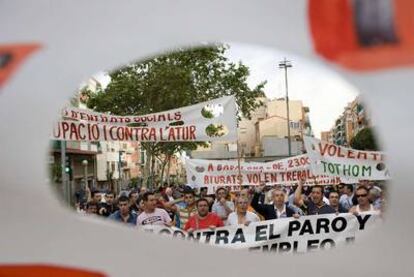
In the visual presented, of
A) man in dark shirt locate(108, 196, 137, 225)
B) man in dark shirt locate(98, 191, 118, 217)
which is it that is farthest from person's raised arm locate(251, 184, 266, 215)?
man in dark shirt locate(98, 191, 118, 217)

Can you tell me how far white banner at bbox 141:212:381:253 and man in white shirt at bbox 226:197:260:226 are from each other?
0.06m

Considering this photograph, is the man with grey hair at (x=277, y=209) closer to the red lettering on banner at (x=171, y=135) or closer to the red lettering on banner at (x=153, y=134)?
the red lettering on banner at (x=171, y=135)

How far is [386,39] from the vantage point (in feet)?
5.09

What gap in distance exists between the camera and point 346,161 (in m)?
4.80

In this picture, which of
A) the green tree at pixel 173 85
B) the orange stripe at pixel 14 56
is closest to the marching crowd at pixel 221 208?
the orange stripe at pixel 14 56

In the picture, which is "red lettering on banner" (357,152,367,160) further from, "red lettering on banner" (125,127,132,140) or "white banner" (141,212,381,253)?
"red lettering on banner" (125,127,132,140)

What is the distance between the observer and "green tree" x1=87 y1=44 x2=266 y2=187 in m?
8.92

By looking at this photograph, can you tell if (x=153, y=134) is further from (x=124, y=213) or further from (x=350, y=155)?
(x=350, y=155)

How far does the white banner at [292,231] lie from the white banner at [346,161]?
2.06ft

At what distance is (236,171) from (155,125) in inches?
63.5

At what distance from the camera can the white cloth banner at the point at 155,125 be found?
4.36 metres

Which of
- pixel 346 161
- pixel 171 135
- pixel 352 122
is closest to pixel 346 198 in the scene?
pixel 346 161

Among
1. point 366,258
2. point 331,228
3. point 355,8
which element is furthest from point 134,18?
point 331,228

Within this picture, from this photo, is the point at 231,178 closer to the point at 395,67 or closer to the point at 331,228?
the point at 331,228
